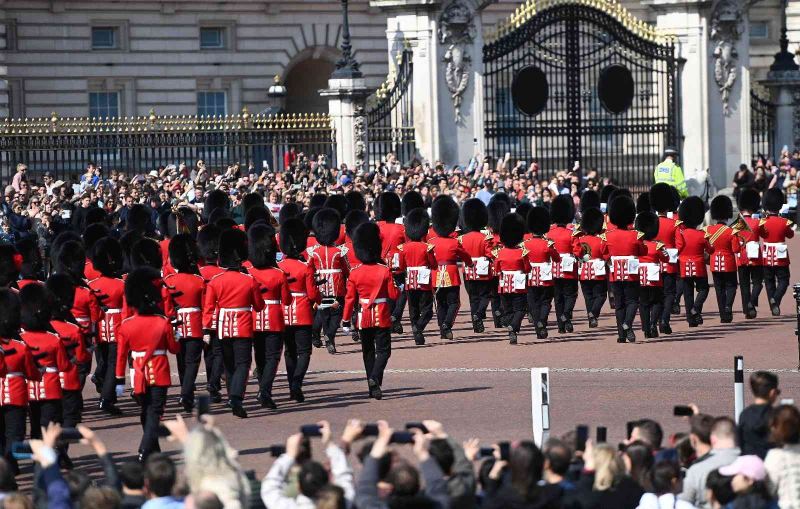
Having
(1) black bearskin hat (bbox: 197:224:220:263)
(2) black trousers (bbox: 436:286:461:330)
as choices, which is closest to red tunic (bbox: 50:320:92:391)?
(1) black bearskin hat (bbox: 197:224:220:263)

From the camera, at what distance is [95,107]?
113 ft

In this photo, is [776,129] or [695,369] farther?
[776,129]

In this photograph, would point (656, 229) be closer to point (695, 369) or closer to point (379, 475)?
point (695, 369)

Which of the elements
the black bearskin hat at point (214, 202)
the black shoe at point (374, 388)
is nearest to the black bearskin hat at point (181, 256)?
the black shoe at point (374, 388)

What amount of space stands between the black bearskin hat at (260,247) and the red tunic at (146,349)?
71.9 inches

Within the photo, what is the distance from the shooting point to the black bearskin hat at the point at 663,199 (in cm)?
1741

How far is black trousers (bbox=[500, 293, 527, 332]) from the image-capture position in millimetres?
16156

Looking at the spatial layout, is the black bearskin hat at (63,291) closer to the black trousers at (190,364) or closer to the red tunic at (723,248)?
the black trousers at (190,364)

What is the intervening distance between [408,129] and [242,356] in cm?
1347

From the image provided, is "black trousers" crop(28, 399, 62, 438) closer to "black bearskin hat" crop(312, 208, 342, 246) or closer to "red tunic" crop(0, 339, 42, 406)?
"red tunic" crop(0, 339, 42, 406)

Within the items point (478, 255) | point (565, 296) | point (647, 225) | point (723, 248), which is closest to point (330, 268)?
point (478, 255)

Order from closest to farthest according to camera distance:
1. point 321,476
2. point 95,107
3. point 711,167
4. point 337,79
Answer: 1. point 321,476
2. point 337,79
3. point 711,167
4. point 95,107

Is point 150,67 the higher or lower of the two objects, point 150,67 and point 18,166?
the higher

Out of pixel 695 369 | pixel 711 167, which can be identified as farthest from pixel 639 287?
pixel 711 167
